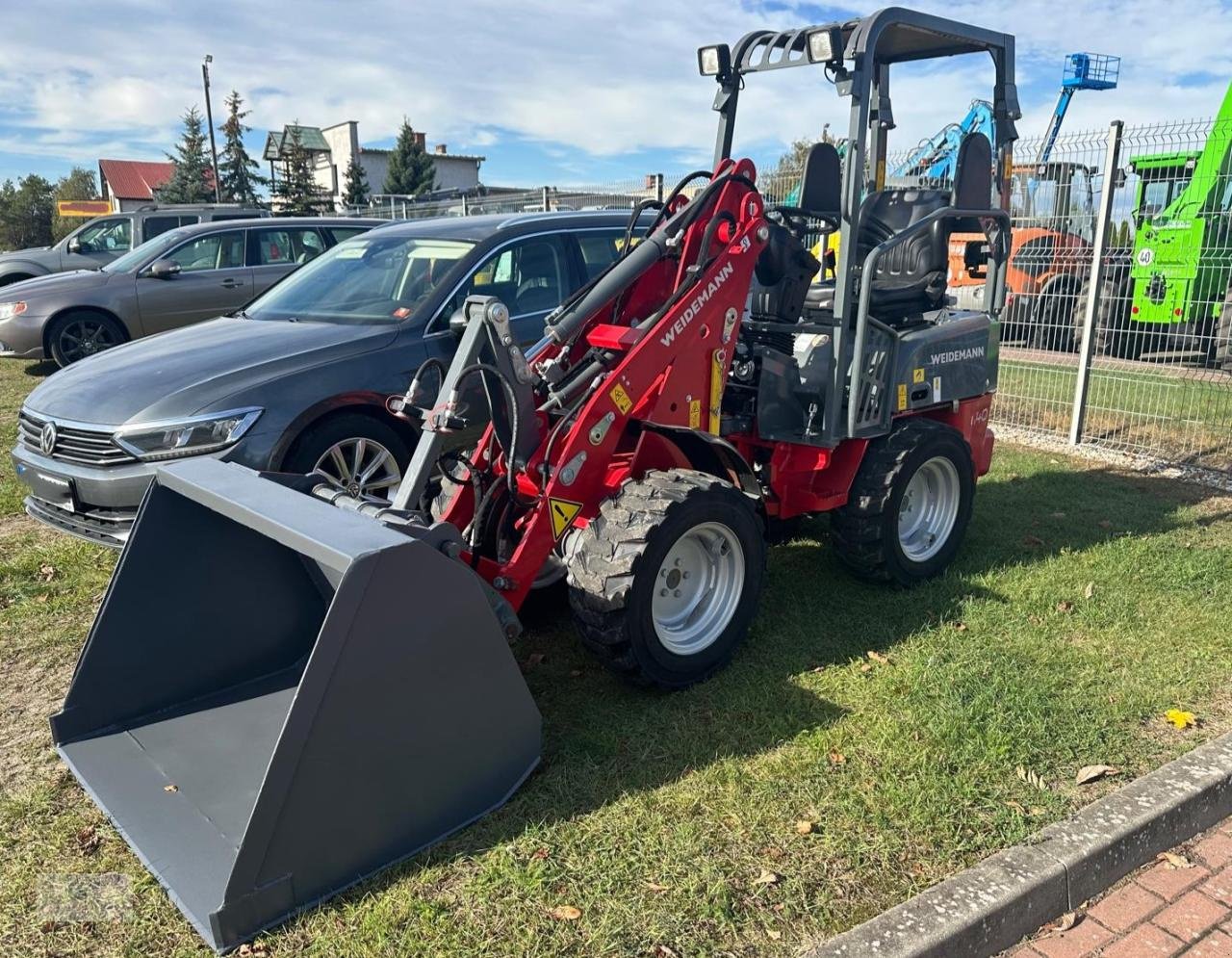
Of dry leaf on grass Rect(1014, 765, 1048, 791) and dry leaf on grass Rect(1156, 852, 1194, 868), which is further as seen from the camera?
dry leaf on grass Rect(1014, 765, 1048, 791)

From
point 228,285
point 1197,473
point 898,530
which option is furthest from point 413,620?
point 228,285

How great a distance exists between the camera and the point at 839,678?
4.03 meters

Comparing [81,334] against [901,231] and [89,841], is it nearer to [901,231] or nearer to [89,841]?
[89,841]

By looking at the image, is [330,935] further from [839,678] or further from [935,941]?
[839,678]

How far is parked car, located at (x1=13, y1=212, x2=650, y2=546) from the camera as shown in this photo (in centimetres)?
479

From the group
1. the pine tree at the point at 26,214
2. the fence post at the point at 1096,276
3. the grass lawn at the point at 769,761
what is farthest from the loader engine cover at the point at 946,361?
the pine tree at the point at 26,214

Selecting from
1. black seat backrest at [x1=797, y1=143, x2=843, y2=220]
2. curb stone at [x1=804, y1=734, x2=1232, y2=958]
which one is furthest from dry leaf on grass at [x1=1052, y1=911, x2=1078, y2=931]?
black seat backrest at [x1=797, y1=143, x2=843, y2=220]

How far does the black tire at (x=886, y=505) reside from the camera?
4707mm

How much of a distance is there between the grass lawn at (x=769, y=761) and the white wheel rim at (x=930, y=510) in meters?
0.27

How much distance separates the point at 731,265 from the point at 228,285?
8.36m

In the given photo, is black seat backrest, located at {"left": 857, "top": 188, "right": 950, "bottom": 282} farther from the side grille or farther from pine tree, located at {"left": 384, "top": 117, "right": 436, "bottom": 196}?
pine tree, located at {"left": 384, "top": 117, "right": 436, "bottom": 196}

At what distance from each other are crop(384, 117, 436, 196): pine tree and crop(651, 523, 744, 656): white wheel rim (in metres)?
53.8

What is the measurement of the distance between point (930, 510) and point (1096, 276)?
4.17 meters

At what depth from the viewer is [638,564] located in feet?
11.5
